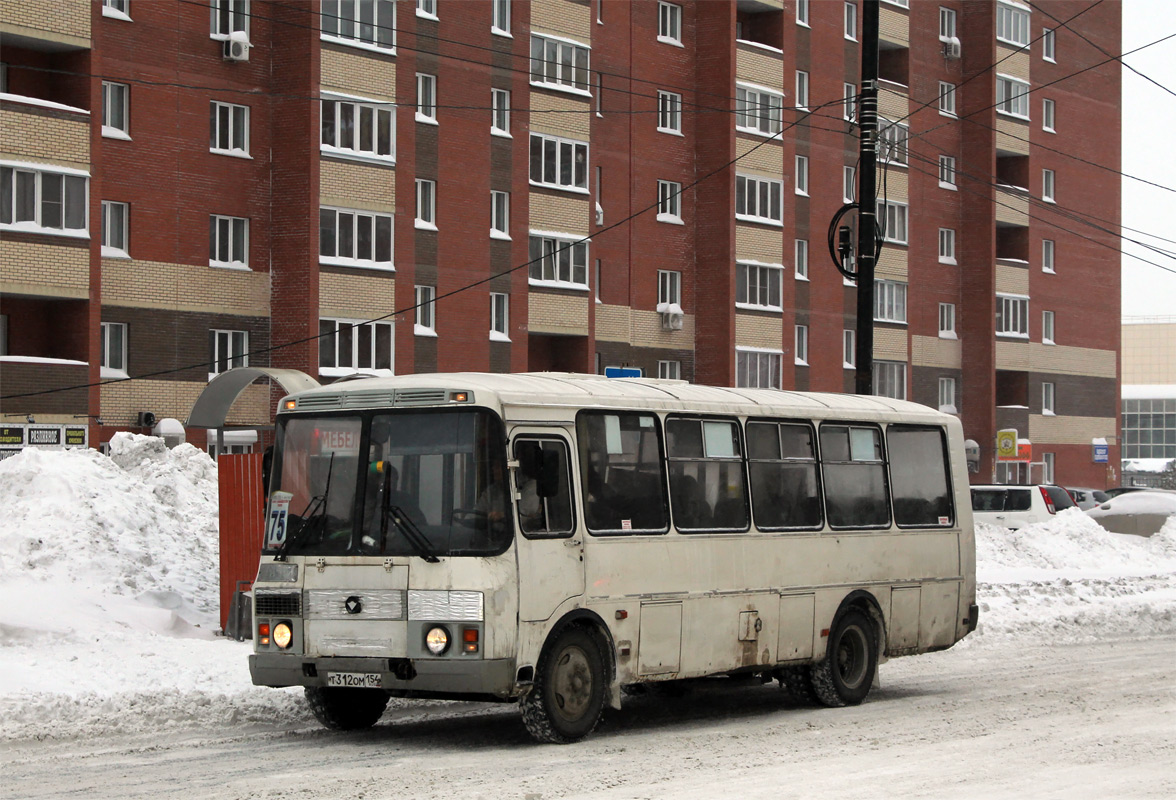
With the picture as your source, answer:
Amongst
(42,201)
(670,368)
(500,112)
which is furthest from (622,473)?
(670,368)

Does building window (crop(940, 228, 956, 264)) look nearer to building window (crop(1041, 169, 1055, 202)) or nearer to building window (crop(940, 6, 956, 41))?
building window (crop(1041, 169, 1055, 202))

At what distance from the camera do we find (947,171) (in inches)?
2591

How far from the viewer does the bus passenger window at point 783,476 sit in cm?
1401

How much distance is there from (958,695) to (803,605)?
2.02 metres

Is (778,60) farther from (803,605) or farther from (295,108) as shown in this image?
(803,605)

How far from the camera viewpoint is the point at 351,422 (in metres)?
11.9

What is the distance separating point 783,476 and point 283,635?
4781mm

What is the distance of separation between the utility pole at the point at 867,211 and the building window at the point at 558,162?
1056 inches

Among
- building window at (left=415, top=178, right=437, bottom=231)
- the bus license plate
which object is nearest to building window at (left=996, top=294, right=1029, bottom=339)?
building window at (left=415, top=178, right=437, bottom=231)

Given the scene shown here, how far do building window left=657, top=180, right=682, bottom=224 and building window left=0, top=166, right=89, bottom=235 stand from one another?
21550 millimetres

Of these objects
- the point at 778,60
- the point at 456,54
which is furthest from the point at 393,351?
the point at 778,60

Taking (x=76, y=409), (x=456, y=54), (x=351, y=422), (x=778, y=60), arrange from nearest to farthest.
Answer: (x=351, y=422) → (x=76, y=409) → (x=456, y=54) → (x=778, y=60)

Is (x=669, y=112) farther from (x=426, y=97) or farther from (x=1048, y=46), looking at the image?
(x=1048, y=46)

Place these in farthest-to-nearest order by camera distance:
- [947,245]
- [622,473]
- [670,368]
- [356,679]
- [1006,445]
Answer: [947,245] < [1006,445] < [670,368] < [622,473] < [356,679]
